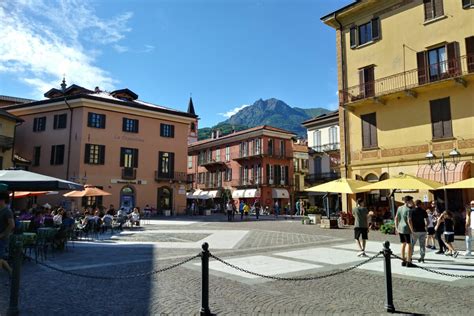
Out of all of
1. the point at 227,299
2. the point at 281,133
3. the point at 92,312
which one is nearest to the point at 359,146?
the point at 227,299

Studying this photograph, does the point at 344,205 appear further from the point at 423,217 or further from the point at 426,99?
the point at 423,217

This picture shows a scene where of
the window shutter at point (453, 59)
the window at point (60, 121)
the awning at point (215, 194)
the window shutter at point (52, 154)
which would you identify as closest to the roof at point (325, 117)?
the awning at point (215, 194)

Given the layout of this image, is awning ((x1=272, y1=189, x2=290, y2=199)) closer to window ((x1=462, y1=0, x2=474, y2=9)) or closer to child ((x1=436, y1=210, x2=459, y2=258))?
window ((x1=462, y1=0, x2=474, y2=9))

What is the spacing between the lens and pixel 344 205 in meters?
24.5

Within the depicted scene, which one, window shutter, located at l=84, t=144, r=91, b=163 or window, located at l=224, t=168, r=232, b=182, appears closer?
window shutter, located at l=84, t=144, r=91, b=163

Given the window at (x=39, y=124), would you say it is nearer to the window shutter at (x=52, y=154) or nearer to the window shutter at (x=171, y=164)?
the window shutter at (x=52, y=154)

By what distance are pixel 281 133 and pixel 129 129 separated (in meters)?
20.5

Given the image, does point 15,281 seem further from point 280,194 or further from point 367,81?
point 280,194

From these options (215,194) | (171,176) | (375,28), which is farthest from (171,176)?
(375,28)

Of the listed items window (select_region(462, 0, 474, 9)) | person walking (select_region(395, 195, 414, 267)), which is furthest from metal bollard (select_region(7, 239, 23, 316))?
window (select_region(462, 0, 474, 9))

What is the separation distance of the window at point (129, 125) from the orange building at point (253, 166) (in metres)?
15.9

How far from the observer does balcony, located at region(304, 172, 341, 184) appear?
129ft

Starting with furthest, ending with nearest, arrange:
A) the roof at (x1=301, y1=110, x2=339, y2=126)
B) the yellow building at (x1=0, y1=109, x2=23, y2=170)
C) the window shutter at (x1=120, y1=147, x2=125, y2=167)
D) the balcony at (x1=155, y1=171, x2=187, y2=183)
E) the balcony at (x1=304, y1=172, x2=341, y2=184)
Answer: the balcony at (x1=304, y1=172, x2=341, y2=184), the roof at (x1=301, y1=110, x2=339, y2=126), the balcony at (x1=155, y1=171, x2=187, y2=183), the window shutter at (x1=120, y1=147, x2=125, y2=167), the yellow building at (x1=0, y1=109, x2=23, y2=170)

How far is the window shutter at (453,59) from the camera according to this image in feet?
62.5
